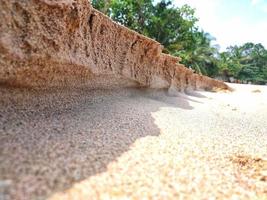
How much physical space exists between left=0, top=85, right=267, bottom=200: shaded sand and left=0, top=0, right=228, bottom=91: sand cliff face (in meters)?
0.15

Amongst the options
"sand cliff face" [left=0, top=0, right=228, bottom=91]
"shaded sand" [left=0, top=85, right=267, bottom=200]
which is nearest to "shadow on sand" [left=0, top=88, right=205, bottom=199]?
"shaded sand" [left=0, top=85, right=267, bottom=200]

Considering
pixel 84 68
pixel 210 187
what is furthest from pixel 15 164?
pixel 84 68

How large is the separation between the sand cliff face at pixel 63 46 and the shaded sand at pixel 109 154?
5.9 inches

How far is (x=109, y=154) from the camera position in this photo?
4.81 feet

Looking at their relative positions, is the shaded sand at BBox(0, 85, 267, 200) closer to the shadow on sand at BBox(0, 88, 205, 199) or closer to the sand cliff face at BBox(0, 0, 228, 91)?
the shadow on sand at BBox(0, 88, 205, 199)

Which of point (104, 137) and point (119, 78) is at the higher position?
point (119, 78)

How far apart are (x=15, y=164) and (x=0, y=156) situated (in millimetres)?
99

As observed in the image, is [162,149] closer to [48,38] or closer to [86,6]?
[48,38]

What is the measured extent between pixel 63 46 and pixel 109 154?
3.16 ft

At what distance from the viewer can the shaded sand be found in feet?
3.68

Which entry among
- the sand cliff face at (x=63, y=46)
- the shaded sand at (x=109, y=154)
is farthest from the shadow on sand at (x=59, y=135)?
the sand cliff face at (x=63, y=46)

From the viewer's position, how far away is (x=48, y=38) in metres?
1.84

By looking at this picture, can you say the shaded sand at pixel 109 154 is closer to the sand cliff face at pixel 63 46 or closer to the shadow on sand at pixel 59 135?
the shadow on sand at pixel 59 135

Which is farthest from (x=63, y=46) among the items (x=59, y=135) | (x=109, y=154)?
(x=109, y=154)
